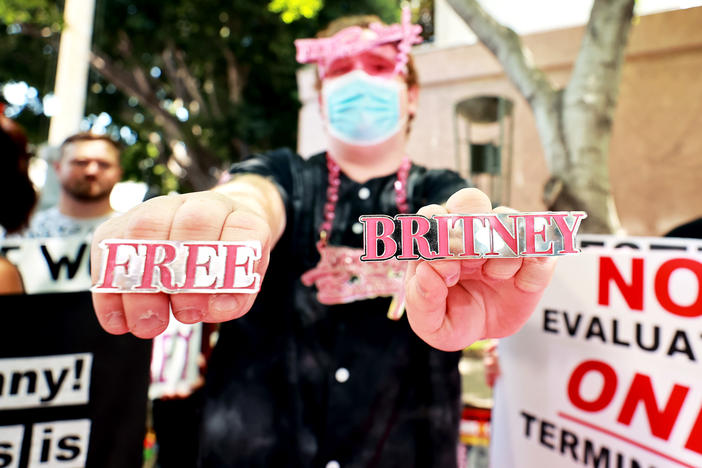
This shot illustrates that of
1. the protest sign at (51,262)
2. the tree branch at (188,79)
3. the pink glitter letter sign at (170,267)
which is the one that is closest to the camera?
the pink glitter letter sign at (170,267)

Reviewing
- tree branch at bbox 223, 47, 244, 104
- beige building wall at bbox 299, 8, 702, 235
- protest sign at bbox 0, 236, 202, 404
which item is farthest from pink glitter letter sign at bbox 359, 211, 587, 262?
tree branch at bbox 223, 47, 244, 104

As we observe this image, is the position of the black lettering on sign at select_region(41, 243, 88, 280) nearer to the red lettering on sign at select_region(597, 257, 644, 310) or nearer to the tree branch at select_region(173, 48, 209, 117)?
the red lettering on sign at select_region(597, 257, 644, 310)

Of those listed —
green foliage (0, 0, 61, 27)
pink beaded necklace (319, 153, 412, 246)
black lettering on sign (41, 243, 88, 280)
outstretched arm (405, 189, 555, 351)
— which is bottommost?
outstretched arm (405, 189, 555, 351)

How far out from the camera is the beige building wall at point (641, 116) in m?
2.54

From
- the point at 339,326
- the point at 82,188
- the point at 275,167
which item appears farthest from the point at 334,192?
the point at 82,188

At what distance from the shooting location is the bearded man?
6.68 feet

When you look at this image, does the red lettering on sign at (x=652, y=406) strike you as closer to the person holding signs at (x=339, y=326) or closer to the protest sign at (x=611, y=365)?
the protest sign at (x=611, y=365)

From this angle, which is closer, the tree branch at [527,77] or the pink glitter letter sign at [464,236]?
the pink glitter letter sign at [464,236]

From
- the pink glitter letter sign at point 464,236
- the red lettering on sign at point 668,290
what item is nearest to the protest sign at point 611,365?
the red lettering on sign at point 668,290

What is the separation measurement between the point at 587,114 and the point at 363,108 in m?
1.47

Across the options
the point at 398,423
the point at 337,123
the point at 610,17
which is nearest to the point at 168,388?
the point at 398,423

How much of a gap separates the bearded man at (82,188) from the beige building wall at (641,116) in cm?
227

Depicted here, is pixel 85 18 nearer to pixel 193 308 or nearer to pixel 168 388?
pixel 168 388

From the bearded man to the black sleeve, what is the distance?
1463mm
